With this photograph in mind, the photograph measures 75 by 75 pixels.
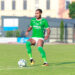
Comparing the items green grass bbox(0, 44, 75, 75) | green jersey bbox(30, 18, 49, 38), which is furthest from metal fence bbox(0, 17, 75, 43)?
green jersey bbox(30, 18, 49, 38)

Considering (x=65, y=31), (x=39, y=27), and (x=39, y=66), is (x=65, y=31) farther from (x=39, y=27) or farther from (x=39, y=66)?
(x=39, y=66)

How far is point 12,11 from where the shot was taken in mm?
124750

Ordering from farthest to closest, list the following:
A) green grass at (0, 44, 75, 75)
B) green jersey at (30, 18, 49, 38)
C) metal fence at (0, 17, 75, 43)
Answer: metal fence at (0, 17, 75, 43) < green jersey at (30, 18, 49, 38) < green grass at (0, 44, 75, 75)

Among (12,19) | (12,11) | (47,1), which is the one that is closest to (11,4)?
(12,11)

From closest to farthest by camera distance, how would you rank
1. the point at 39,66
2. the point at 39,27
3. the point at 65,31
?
the point at 39,66, the point at 39,27, the point at 65,31

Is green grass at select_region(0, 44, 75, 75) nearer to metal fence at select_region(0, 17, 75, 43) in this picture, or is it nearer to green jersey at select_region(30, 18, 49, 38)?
green jersey at select_region(30, 18, 49, 38)

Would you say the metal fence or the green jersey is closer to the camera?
the green jersey

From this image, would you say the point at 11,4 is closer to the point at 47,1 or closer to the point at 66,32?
the point at 47,1

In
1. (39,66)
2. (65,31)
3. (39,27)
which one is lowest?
(65,31)

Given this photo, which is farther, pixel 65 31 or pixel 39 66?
pixel 65 31

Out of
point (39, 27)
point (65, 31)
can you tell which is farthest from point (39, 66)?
point (65, 31)

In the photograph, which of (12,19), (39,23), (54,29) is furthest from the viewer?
(12,19)

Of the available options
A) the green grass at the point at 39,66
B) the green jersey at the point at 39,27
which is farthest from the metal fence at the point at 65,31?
the green jersey at the point at 39,27

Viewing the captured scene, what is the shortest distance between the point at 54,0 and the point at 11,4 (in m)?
14.1
